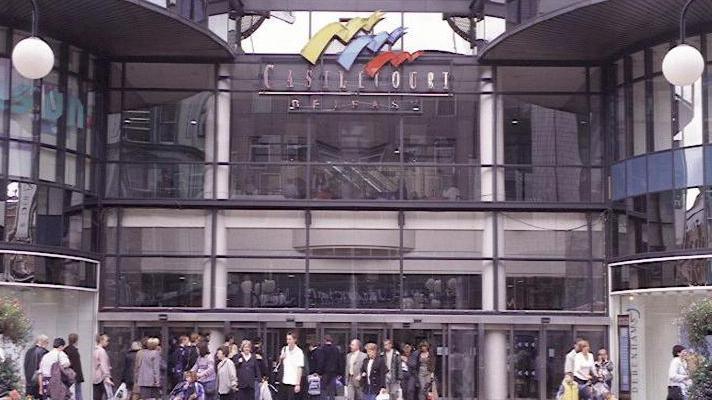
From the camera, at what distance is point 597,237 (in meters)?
28.6

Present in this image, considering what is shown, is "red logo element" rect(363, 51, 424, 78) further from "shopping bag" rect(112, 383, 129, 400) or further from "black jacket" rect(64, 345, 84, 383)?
"black jacket" rect(64, 345, 84, 383)

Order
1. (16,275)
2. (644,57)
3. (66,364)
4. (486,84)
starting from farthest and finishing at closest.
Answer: (486,84) → (644,57) → (16,275) → (66,364)

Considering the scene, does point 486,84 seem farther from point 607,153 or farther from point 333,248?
point 333,248

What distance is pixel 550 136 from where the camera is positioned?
95.1 feet

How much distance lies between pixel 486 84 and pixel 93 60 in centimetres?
933

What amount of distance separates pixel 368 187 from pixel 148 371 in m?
7.48

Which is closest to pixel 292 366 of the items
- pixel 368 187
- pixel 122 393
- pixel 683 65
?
pixel 122 393

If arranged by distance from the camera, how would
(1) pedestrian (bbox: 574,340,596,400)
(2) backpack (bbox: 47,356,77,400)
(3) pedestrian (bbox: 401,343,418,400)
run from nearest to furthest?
(2) backpack (bbox: 47,356,77,400), (1) pedestrian (bbox: 574,340,596,400), (3) pedestrian (bbox: 401,343,418,400)

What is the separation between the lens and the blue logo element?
1142 inches

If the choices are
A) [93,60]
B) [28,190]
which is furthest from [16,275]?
[93,60]

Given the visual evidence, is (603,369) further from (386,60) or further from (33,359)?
(33,359)

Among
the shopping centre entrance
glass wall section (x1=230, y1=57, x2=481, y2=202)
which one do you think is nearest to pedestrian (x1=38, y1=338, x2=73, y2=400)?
the shopping centre entrance

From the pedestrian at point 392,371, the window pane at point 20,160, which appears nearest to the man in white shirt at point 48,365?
the window pane at point 20,160

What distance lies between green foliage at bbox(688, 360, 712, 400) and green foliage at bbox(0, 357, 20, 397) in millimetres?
8427
